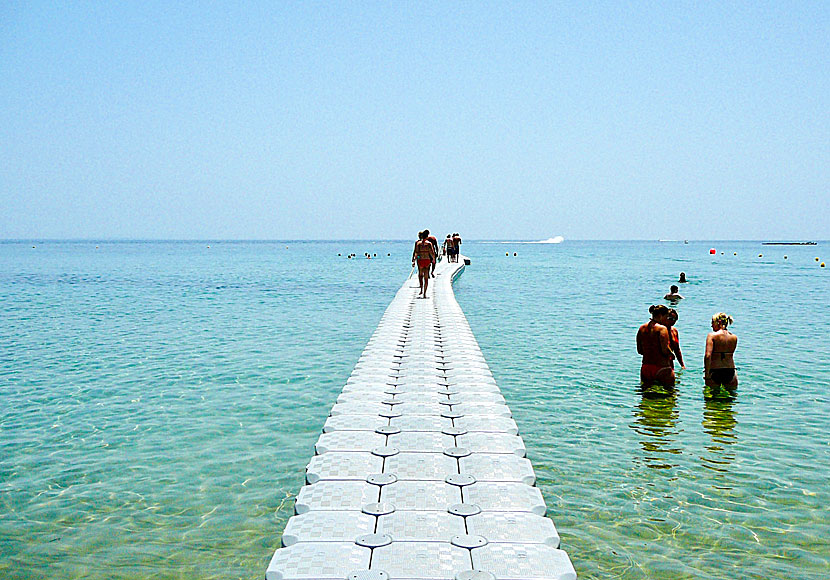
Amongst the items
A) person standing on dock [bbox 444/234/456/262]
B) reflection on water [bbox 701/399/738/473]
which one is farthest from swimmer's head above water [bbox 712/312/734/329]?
person standing on dock [bbox 444/234/456/262]

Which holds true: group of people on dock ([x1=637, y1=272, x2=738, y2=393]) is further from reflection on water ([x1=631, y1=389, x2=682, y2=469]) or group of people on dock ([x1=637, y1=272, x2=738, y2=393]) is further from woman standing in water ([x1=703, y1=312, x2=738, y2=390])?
reflection on water ([x1=631, y1=389, x2=682, y2=469])

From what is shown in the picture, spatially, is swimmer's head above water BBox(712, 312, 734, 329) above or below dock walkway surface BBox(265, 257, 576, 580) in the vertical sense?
above

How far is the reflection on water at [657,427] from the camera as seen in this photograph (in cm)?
810

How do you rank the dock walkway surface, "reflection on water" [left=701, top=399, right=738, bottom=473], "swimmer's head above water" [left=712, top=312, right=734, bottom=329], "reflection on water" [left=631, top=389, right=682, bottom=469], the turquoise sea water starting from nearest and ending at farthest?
the dock walkway surface → the turquoise sea water → "reflection on water" [left=701, top=399, right=738, bottom=473] → "reflection on water" [left=631, top=389, right=682, bottom=469] → "swimmer's head above water" [left=712, top=312, right=734, bottom=329]

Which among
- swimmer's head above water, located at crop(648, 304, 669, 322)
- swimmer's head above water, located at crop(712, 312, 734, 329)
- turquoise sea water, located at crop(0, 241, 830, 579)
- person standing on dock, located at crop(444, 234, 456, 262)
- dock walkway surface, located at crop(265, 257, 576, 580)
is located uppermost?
person standing on dock, located at crop(444, 234, 456, 262)

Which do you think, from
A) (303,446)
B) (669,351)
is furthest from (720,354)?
(303,446)

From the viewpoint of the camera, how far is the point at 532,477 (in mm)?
5559

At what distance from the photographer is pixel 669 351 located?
10.8 m

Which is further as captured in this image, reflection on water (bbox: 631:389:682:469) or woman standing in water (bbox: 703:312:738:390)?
woman standing in water (bbox: 703:312:738:390)

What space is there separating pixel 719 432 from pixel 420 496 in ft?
19.4

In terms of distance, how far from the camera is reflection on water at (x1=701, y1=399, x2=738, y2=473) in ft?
26.1

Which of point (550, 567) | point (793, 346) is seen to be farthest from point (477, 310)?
point (550, 567)

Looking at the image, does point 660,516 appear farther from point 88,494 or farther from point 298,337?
point 298,337

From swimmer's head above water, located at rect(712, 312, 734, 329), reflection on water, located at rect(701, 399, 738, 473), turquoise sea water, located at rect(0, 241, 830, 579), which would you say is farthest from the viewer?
swimmer's head above water, located at rect(712, 312, 734, 329)
